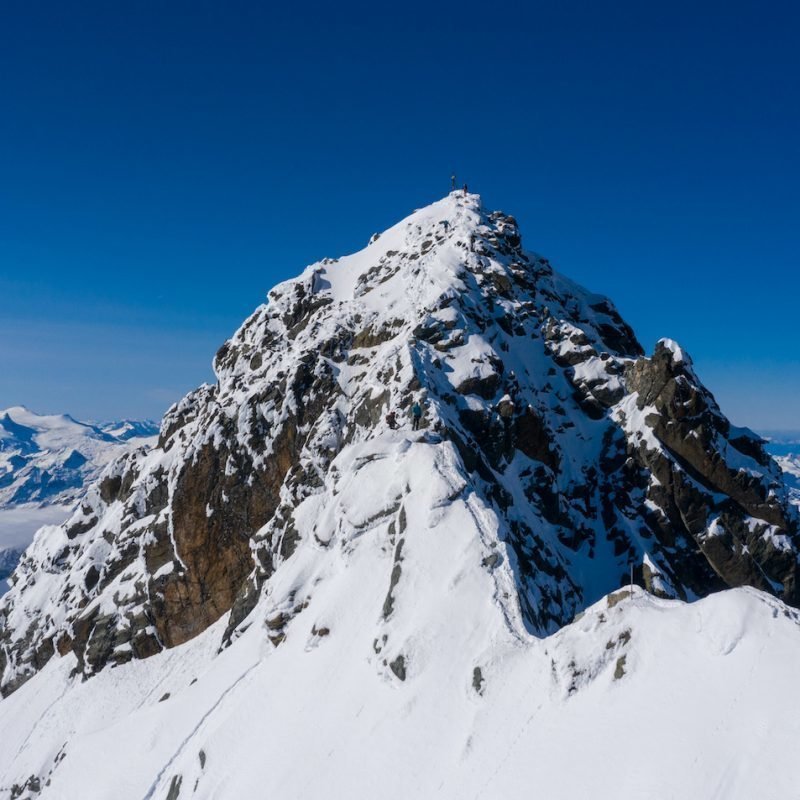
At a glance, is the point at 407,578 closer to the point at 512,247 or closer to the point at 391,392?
the point at 391,392

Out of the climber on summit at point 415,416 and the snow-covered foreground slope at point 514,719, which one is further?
the climber on summit at point 415,416

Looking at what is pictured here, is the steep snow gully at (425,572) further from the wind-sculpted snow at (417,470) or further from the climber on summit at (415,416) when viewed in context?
the climber on summit at (415,416)

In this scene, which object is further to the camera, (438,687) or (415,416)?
(415,416)

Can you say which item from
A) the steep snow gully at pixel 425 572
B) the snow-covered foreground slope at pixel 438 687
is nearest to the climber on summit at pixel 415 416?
the steep snow gully at pixel 425 572

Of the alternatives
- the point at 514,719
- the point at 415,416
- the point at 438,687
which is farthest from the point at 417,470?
the point at 514,719

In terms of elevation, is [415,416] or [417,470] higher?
[415,416]

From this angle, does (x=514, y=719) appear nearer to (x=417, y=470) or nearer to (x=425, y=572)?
(x=425, y=572)
